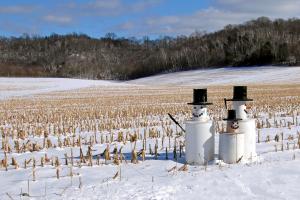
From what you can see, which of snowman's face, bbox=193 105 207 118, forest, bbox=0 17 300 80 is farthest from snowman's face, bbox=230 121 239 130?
forest, bbox=0 17 300 80

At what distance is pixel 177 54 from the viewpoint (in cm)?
12494

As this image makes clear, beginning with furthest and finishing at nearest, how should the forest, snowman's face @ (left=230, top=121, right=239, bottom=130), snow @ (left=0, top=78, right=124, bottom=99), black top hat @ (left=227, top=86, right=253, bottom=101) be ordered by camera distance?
the forest < snow @ (left=0, top=78, right=124, bottom=99) < black top hat @ (left=227, top=86, right=253, bottom=101) < snowman's face @ (left=230, top=121, right=239, bottom=130)

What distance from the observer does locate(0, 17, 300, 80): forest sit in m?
92.8

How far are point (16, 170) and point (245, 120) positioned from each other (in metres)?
3.19

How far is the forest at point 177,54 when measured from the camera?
304 feet

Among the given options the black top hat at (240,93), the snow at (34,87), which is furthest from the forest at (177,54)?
the black top hat at (240,93)

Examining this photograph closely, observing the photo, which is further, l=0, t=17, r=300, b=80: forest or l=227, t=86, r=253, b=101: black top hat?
l=0, t=17, r=300, b=80: forest

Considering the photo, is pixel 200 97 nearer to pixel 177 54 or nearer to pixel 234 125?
pixel 234 125

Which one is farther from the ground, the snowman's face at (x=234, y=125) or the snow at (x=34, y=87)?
the snowman's face at (x=234, y=125)

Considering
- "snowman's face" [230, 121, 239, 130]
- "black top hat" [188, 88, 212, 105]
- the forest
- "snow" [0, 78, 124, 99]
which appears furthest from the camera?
the forest

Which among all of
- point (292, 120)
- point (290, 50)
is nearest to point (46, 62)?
point (290, 50)

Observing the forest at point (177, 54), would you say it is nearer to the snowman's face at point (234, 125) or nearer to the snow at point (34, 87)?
the snow at point (34, 87)

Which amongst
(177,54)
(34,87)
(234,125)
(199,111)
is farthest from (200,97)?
(177,54)

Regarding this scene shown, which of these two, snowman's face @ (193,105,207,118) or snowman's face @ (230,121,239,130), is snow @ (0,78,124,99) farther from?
snowman's face @ (230,121,239,130)
